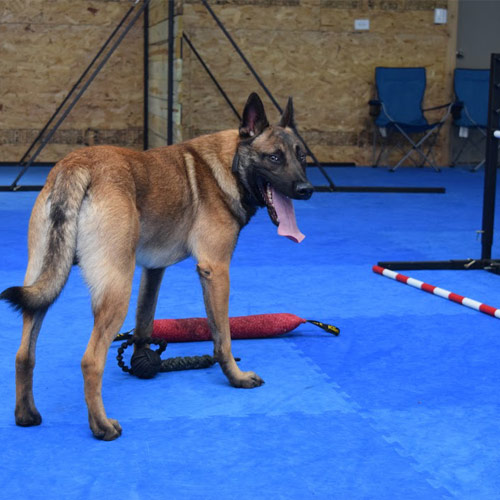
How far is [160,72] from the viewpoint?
34.0ft

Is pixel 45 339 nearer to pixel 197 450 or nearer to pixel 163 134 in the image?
pixel 197 450

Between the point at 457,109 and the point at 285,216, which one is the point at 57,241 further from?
the point at 457,109

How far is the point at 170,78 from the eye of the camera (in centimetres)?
859

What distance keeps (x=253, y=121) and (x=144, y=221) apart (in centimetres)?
58

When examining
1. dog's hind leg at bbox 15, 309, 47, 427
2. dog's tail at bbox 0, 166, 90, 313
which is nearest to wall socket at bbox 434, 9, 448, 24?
dog's tail at bbox 0, 166, 90, 313

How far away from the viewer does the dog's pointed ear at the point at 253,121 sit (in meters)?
3.13

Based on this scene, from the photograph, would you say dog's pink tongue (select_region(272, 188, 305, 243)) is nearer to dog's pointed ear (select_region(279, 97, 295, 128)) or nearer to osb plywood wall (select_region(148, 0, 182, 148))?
dog's pointed ear (select_region(279, 97, 295, 128))

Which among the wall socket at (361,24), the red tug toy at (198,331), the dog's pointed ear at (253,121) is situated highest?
the wall socket at (361,24)

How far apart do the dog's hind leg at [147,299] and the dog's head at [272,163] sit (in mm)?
526

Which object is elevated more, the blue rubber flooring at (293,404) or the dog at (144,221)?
the dog at (144,221)

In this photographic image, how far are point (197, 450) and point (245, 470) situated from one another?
0.66 feet

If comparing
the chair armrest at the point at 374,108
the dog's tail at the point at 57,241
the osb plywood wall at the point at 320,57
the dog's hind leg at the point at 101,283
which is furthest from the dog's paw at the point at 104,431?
the chair armrest at the point at 374,108

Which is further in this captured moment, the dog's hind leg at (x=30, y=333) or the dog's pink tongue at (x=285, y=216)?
the dog's pink tongue at (x=285, y=216)

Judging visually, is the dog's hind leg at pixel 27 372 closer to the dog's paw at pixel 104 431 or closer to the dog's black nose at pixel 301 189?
the dog's paw at pixel 104 431
